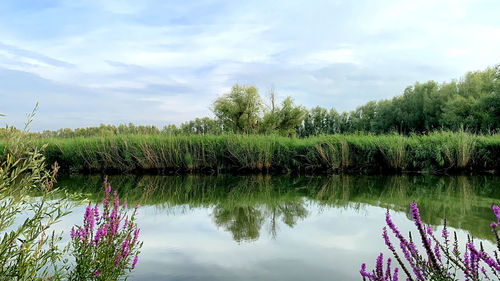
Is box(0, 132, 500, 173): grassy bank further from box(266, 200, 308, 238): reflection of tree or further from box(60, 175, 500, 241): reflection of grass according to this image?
box(266, 200, 308, 238): reflection of tree

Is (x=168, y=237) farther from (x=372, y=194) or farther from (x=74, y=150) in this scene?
(x=74, y=150)


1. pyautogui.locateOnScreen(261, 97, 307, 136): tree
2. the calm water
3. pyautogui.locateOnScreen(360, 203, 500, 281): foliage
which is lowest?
the calm water

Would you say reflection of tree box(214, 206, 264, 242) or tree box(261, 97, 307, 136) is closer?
reflection of tree box(214, 206, 264, 242)

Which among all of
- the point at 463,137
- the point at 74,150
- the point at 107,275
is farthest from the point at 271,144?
the point at 107,275

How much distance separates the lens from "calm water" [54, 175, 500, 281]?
303 centimetres

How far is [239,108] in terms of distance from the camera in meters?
38.5

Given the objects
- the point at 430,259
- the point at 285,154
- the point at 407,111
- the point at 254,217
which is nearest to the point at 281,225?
the point at 254,217

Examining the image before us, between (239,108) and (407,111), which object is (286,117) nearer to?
(239,108)

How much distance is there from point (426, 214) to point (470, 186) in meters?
3.77

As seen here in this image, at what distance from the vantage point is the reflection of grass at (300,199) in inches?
177

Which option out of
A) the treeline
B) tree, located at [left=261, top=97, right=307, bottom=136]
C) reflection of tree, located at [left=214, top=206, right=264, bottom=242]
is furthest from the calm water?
tree, located at [left=261, top=97, right=307, bottom=136]

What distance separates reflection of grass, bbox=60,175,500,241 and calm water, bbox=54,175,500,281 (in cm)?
2

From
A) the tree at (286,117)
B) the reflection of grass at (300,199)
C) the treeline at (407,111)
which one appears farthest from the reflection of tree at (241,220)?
the tree at (286,117)

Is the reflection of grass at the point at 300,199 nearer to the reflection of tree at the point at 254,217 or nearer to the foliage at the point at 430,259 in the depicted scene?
the reflection of tree at the point at 254,217
